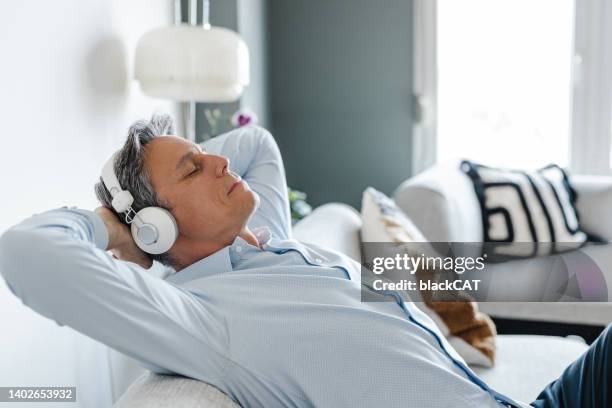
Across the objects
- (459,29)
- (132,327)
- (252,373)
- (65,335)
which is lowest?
(65,335)

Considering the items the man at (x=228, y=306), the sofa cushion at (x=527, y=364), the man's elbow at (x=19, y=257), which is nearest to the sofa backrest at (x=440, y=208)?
the sofa cushion at (x=527, y=364)

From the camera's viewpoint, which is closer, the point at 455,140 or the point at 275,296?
the point at 275,296

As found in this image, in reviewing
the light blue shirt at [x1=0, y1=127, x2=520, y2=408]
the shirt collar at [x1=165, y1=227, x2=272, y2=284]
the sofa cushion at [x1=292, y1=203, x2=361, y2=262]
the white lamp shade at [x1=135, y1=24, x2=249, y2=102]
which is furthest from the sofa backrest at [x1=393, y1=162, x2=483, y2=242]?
the shirt collar at [x1=165, y1=227, x2=272, y2=284]

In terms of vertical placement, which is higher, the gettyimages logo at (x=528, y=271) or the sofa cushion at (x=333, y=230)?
the sofa cushion at (x=333, y=230)

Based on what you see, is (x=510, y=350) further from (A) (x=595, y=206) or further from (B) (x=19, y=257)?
(B) (x=19, y=257)

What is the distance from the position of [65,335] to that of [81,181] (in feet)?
1.33

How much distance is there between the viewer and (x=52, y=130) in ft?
5.48

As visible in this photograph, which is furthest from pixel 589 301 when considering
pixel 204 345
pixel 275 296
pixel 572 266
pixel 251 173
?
pixel 204 345

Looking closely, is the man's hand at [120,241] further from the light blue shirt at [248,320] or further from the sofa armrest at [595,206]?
the sofa armrest at [595,206]

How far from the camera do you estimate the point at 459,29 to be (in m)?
3.77

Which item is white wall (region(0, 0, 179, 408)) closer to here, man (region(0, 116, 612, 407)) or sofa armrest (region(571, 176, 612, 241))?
man (region(0, 116, 612, 407))

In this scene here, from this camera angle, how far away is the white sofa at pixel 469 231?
102 inches

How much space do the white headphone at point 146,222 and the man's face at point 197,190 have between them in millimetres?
58

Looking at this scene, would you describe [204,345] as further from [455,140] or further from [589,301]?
[455,140]
